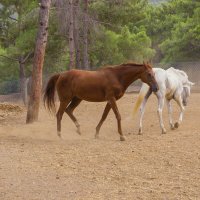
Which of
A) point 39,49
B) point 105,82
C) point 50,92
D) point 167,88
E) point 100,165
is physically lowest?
point 100,165

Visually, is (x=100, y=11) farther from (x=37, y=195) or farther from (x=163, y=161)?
(x=37, y=195)

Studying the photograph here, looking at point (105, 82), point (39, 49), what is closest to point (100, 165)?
point (105, 82)

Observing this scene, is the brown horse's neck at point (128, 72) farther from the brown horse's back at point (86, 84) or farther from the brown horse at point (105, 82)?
the brown horse's back at point (86, 84)

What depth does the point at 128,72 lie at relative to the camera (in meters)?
13.0

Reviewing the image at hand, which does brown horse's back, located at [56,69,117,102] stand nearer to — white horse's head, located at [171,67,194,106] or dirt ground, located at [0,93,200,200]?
dirt ground, located at [0,93,200,200]

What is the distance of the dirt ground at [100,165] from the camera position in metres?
7.56

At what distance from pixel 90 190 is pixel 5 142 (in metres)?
5.39

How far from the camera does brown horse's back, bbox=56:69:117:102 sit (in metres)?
12.9

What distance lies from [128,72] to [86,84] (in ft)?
3.39

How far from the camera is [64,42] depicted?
31.6 m

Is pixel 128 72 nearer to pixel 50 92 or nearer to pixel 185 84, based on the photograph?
pixel 50 92

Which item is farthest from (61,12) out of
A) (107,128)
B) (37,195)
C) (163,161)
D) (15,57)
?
(37,195)

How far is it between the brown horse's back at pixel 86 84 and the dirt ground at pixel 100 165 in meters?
1.05

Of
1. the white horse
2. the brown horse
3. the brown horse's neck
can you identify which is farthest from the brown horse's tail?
the white horse
